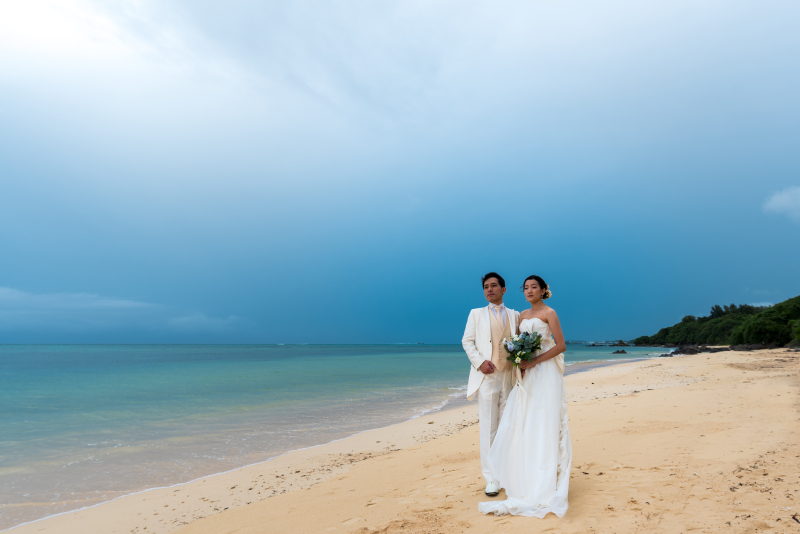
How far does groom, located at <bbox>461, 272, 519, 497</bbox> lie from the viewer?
4.36 metres

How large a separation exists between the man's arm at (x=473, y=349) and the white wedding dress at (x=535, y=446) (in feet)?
1.16

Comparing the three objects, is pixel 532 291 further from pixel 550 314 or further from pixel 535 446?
pixel 535 446

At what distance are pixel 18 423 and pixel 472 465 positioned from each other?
13.2m

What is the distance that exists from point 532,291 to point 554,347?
23.1 inches

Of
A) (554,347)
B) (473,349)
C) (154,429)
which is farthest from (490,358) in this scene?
(154,429)

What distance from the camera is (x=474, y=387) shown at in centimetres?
447

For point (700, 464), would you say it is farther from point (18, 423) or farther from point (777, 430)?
point (18, 423)

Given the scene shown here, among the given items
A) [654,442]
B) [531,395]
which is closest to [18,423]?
[531,395]

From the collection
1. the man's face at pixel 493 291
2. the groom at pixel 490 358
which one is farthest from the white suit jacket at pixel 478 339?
the man's face at pixel 493 291

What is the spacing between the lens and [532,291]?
4191mm

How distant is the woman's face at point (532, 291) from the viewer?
4.18 metres

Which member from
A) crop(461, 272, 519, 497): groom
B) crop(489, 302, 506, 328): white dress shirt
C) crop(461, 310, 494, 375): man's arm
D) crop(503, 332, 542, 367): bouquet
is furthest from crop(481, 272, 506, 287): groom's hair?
crop(503, 332, 542, 367): bouquet

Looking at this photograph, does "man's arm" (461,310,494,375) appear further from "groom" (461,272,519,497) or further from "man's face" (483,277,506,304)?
"man's face" (483,277,506,304)

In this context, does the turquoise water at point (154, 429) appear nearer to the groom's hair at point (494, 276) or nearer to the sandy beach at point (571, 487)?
the sandy beach at point (571, 487)
